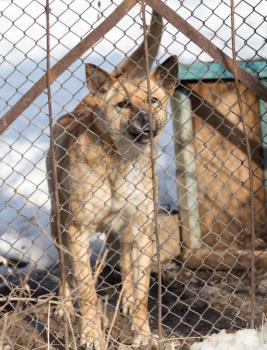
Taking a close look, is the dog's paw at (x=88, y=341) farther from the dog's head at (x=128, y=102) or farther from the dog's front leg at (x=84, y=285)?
the dog's head at (x=128, y=102)

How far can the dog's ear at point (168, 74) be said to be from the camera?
14.6 feet

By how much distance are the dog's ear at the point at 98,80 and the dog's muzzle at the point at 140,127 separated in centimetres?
26

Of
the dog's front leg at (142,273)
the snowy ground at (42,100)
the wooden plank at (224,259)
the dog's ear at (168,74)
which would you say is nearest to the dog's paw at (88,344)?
the dog's front leg at (142,273)

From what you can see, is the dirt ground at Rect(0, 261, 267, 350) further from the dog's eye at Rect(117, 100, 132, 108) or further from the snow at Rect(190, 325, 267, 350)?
the dog's eye at Rect(117, 100, 132, 108)

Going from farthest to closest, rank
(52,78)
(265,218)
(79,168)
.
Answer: (265,218) → (79,168) → (52,78)

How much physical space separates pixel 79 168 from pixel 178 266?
4.99 feet

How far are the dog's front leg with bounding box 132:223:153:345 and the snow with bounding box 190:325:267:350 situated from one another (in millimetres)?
646

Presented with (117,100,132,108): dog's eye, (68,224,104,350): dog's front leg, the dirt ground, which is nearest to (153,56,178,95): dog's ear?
(117,100,132,108): dog's eye

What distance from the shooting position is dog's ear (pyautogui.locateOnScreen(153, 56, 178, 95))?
175 inches

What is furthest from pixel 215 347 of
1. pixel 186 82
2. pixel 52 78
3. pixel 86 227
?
pixel 186 82

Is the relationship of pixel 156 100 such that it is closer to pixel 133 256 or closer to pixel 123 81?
pixel 123 81

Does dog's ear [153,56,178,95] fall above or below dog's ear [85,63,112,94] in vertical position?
above

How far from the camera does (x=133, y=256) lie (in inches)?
199

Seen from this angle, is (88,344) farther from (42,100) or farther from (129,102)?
(42,100)
